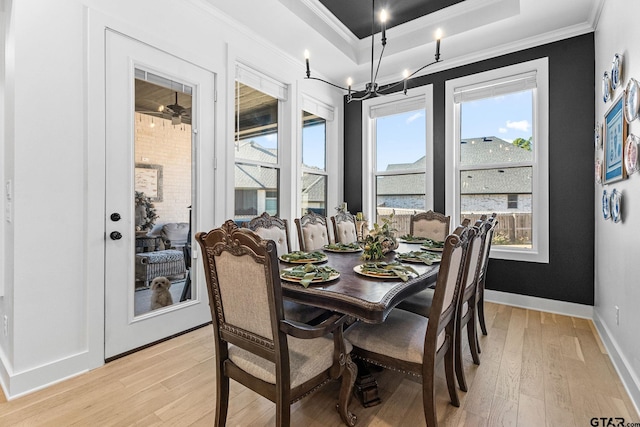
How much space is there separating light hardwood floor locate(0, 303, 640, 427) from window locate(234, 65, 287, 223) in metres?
1.64

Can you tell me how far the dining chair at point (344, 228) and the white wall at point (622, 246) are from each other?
2.21 metres

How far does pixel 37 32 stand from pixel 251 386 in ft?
7.94

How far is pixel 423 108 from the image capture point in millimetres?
4195

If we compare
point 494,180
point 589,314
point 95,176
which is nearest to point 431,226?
point 494,180

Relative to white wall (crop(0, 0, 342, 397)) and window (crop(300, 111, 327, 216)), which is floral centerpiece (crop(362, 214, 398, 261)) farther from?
window (crop(300, 111, 327, 216))

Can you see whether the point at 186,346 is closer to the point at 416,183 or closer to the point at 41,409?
the point at 41,409

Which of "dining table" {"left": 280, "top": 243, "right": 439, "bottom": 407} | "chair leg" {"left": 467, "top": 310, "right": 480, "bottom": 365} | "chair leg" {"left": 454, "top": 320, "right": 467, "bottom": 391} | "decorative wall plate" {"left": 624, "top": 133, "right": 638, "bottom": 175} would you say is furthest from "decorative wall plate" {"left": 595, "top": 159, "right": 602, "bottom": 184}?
"chair leg" {"left": 454, "top": 320, "right": 467, "bottom": 391}

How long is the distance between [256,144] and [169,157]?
1155mm

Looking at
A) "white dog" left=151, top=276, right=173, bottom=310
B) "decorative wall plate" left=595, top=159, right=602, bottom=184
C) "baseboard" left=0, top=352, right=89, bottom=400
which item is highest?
"decorative wall plate" left=595, top=159, right=602, bottom=184

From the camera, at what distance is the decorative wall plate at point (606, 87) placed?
251 cm

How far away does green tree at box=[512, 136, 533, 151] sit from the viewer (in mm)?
3539

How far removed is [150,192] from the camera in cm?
255

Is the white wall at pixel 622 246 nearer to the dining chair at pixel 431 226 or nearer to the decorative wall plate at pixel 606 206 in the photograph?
the decorative wall plate at pixel 606 206

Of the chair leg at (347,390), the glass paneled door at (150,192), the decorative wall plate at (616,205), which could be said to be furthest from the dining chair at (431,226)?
the glass paneled door at (150,192)
